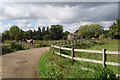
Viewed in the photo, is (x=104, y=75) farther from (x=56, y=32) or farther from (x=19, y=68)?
(x=56, y=32)

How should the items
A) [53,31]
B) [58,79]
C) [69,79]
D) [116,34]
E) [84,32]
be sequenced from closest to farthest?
[69,79] → [58,79] → [116,34] → [84,32] → [53,31]

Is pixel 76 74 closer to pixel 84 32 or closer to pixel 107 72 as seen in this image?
pixel 107 72

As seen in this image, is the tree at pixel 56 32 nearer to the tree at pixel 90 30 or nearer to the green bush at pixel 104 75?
the tree at pixel 90 30

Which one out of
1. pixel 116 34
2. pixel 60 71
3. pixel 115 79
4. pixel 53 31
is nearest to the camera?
pixel 115 79

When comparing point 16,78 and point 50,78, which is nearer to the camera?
point 50,78

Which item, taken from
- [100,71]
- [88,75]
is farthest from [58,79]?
[100,71]

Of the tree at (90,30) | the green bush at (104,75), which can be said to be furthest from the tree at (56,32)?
the green bush at (104,75)

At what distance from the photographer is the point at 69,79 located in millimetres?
4586

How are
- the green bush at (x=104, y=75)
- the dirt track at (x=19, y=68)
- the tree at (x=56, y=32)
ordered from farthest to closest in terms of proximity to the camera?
the tree at (x=56, y=32)
the dirt track at (x=19, y=68)
the green bush at (x=104, y=75)

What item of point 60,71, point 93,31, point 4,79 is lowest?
point 4,79

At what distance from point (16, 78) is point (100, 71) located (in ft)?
13.6

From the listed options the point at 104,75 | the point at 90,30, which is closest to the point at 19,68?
the point at 104,75

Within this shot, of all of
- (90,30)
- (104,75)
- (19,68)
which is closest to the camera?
(104,75)

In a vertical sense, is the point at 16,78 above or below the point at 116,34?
below
